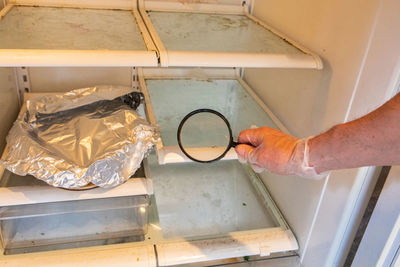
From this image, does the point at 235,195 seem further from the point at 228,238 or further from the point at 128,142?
the point at 128,142

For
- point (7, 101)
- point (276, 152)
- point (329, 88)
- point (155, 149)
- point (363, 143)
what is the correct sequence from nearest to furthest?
point (363, 143) < point (276, 152) < point (329, 88) < point (155, 149) < point (7, 101)

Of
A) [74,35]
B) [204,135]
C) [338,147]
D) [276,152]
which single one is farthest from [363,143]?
[74,35]

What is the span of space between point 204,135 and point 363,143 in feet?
1.96

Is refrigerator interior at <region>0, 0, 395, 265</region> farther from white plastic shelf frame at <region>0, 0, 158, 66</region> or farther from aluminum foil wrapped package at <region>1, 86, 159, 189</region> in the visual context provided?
aluminum foil wrapped package at <region>1, 86, 159, 189</region>

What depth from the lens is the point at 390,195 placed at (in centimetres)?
73

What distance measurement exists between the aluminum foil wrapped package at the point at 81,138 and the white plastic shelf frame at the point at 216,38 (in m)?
0.28

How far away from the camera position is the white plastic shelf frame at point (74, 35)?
2.52 ft

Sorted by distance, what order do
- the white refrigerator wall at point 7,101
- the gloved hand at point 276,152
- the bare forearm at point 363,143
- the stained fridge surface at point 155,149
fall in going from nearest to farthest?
the bare forearm at point 363,143 < the gloved hand at point 276,152 < the stained fridge surface at point 155,149 < the white refrigerator wall at point 7,101

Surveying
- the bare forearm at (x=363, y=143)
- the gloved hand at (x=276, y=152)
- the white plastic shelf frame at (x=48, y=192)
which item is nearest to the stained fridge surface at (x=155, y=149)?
the white plastic shelf frame at (x=48, y=192)

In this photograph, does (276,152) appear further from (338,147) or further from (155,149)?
(155,149)

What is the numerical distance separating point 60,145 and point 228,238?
24.4 inches

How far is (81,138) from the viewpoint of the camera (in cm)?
110

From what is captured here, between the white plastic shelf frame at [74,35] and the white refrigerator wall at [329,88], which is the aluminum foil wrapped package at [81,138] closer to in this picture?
the white plastic shelf frame at [74,35]

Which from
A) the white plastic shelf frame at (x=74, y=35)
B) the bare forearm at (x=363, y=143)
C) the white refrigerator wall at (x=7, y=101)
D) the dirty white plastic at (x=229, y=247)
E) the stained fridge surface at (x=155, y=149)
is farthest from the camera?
the white refrigerator wall at (x=7, y=101)
